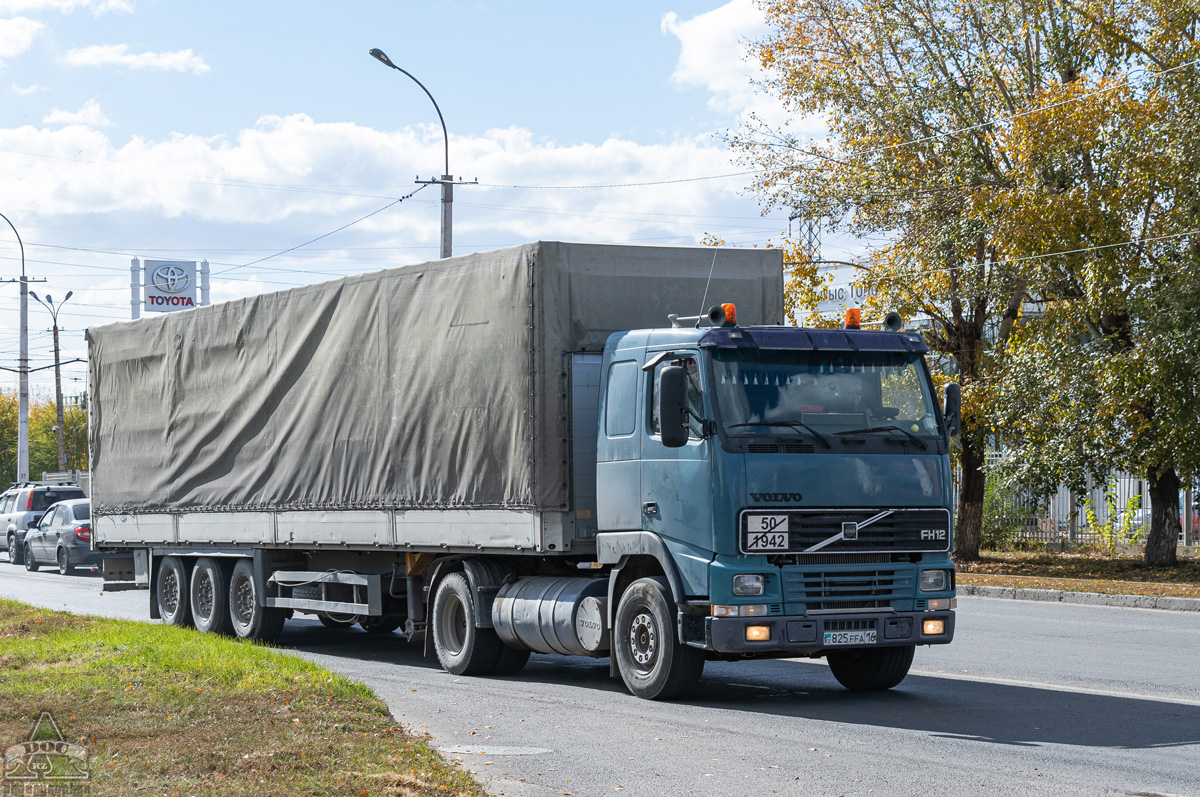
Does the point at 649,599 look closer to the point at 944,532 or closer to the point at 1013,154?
the point at 944,532

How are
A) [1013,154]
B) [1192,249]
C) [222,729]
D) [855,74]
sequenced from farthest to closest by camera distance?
[855,74] → [1013,154] → [1192,249] → [222,729]

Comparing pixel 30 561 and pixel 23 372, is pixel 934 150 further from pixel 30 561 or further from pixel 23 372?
pixel 23 372

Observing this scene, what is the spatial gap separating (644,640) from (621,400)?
1.83 meters

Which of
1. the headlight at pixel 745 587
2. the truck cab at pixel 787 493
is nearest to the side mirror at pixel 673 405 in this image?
the truck cab at pixel 787 493

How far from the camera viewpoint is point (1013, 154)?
24.1 metres

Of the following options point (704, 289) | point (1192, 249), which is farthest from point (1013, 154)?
point (704, 289)

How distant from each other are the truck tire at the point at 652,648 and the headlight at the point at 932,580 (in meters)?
1.70

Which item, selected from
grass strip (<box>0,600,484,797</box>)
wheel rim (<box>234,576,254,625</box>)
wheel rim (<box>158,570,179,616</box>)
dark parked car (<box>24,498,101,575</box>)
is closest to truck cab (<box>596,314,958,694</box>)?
grass strip (<box>0,600,484,797</box>)

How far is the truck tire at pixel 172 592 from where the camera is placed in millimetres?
16781

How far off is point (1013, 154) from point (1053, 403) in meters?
4.31

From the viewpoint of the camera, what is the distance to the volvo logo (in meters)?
9.79

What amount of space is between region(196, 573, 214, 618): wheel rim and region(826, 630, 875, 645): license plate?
28.9ft

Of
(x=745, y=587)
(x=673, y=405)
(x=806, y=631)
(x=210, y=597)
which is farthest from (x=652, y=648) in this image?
(x=210, y=597)

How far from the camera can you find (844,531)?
393 inches
